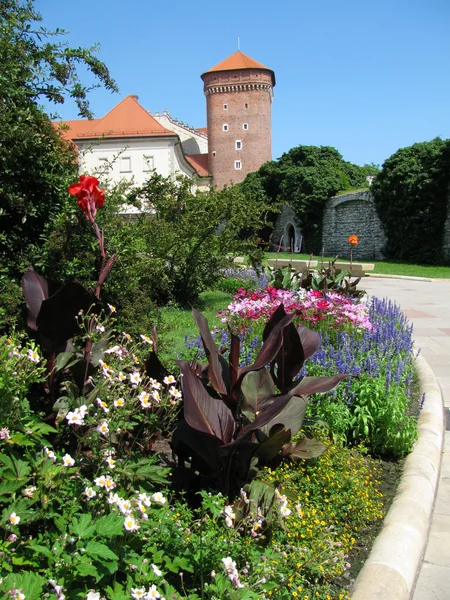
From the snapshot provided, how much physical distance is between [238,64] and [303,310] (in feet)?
185

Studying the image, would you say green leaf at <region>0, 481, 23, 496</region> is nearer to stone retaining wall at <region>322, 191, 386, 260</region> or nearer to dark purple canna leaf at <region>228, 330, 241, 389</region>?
dark purple canna leaf at <region>228, 330, 241, 389</region>

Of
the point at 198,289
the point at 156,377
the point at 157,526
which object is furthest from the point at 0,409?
the point at 198,289

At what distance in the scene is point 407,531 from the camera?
8.43ft

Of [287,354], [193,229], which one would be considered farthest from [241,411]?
[193,229]

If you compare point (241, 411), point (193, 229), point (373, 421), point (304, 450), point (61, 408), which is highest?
point (193, 229)

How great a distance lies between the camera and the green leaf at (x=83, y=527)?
5.23ft

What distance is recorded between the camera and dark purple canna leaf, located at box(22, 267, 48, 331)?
267 centimetres

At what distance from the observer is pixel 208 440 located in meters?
2.44

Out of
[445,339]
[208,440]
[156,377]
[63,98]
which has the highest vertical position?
[63,98]

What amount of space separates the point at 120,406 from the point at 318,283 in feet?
20.6

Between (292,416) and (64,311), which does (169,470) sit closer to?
(292,416)

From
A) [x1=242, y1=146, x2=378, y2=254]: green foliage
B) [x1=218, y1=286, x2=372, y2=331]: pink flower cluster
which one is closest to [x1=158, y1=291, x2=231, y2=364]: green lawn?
[x1=218, y1=286, x2=372, y2=331]: pink flower cluster

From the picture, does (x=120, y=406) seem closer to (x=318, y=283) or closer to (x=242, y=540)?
(x=242, y=540)

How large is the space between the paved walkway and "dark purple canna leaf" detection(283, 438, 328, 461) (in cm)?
67
